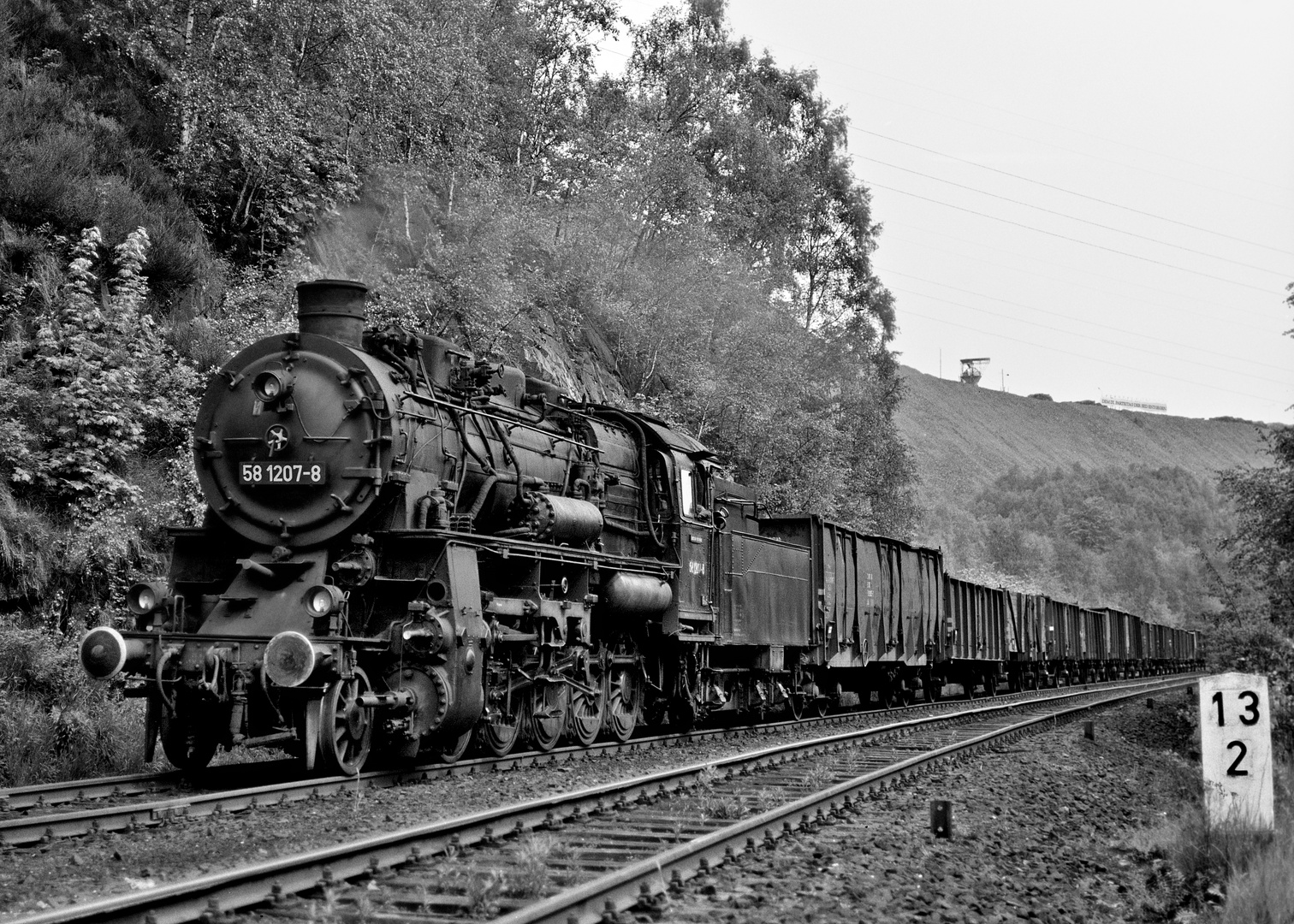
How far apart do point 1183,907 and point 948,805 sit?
5.08ft

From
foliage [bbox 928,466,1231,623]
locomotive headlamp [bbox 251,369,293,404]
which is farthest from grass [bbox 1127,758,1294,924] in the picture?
foliage [bbox 928,466,1231,623]

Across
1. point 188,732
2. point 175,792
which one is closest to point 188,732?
point 188,732

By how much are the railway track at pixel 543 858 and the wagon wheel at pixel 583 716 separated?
218 cm

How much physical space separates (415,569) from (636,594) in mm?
3746

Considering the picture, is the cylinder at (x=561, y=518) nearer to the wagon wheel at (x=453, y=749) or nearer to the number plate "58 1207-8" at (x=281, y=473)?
the wagon wheel at (x=453, y=749)

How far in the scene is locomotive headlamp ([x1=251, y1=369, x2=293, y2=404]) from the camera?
10086mm

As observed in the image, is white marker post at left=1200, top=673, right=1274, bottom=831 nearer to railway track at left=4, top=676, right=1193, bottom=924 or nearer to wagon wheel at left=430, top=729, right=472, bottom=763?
railway track at left=4, top=676, right=1193, bottom=924

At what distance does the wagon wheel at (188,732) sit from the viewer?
949 centimetres

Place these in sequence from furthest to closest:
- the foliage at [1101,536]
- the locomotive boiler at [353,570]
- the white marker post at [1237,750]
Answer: the foliage at [1101,536] < the locomotive boiler at [353,570] < the white marker post at [1237,750]

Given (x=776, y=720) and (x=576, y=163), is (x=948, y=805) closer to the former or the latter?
(x=776, y=720)

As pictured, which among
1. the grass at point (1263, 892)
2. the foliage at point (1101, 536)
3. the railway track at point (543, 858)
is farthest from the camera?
the foliage at point (1101, 536)

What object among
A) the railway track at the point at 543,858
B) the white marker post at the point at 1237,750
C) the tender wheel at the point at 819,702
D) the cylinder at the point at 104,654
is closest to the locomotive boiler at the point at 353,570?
the cylinder at the point at 104,654

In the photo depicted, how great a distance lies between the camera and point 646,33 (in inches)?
1542

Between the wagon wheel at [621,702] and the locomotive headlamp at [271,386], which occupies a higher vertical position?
the locomotive headlamp at [271,386]
